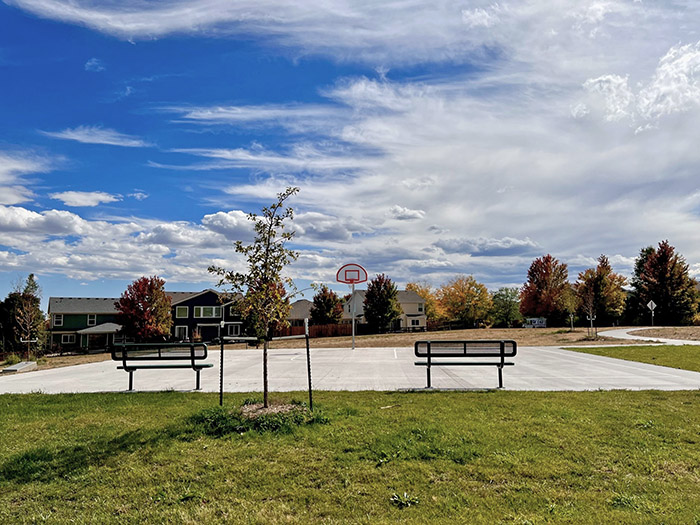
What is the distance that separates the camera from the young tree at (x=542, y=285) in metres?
66.0

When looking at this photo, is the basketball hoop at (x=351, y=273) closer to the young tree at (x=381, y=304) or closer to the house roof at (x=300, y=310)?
the young tree at (x=381, y=304)

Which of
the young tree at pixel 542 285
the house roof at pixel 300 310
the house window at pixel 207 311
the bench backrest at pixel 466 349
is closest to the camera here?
the bench backrest at pixel 466 349

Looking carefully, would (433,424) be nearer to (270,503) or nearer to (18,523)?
(270,503)

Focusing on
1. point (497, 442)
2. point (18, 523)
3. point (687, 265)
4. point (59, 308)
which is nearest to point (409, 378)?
point (497, 442)

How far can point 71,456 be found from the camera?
537 centimetres

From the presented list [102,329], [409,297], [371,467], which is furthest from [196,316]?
[371,467]

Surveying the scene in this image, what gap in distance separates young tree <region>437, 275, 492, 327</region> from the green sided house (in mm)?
31220

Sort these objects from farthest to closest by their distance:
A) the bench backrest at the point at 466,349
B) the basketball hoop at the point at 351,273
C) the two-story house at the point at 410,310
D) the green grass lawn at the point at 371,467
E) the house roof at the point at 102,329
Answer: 1. the two-story house at the point at 410,310
2. the house roof at the point at 102,329
3. the basketball hoop at the point at 351,273
4. the bench backrest at the point at 466,349
5. the green grass lawn at the point at 371,467

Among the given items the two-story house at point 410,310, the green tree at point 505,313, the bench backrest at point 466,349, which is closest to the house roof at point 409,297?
the two-story house at point 410,310

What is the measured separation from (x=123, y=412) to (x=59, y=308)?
5606cm

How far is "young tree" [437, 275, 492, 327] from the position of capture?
7150cm

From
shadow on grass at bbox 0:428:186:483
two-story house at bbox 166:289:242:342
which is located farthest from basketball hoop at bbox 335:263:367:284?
two-story house at bbox 166:289:242:342

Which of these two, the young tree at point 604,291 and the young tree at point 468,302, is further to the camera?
the young tree at point 468,302

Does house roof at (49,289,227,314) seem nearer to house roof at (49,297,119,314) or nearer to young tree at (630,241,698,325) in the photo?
house roof at (49,297,119,314)
